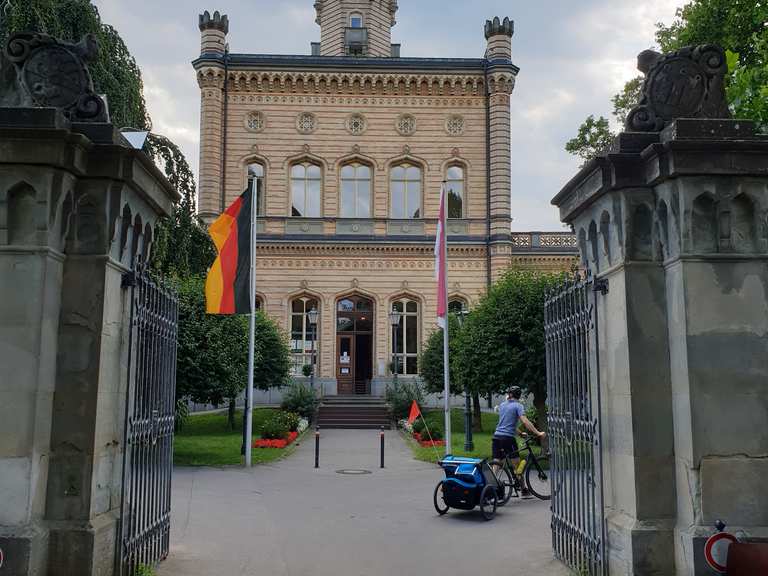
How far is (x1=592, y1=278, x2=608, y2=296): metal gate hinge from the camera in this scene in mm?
6336

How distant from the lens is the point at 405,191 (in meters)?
36.8

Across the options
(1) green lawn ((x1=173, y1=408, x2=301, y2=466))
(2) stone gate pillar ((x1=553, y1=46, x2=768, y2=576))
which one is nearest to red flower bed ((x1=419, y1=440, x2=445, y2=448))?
(1) green lawn ((x1=173, y1=408, x2=301, y2=466))

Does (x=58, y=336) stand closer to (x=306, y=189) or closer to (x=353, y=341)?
(x=353, y=341)

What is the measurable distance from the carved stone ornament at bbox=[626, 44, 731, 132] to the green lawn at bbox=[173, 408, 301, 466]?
14608mm

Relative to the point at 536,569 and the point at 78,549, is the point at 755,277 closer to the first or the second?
the point at 536,569

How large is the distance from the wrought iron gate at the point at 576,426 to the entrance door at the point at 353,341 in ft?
92.2

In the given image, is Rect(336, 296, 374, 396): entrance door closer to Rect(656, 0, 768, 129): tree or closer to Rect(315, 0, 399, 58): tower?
Rect(315, 0, 399, 58): tower

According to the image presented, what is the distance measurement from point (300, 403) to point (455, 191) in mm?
13616

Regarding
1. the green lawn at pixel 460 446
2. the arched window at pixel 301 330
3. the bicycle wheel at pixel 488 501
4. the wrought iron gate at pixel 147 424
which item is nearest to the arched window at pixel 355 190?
the arched window at pixel 301 330

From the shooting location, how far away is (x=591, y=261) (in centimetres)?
681

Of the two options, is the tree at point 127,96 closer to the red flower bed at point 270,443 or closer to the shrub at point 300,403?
the red flower bed at point 270,443

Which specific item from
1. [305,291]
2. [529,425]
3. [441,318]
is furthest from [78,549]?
[305,291]

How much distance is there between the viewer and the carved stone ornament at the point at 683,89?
19.5ft

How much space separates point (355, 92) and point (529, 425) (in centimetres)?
2777
